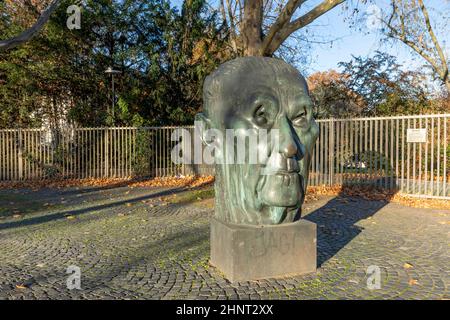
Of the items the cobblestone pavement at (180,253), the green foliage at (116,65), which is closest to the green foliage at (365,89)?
the green foliage at (116,65)

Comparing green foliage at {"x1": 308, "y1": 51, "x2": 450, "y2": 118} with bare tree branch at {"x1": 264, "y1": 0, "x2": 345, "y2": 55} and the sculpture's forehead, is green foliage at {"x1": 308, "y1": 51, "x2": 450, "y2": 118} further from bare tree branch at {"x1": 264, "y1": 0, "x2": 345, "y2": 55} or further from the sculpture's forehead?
the sculpture's forehead

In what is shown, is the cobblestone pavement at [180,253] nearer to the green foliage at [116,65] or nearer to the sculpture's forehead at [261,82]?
the sculpture's forehead at [261,82]

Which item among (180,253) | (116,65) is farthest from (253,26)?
(116,65)

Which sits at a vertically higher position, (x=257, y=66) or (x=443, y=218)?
(x=257, y=66)

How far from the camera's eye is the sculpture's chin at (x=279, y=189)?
3.93m

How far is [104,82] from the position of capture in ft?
55.4

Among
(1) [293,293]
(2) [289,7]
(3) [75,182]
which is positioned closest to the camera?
(1) [293,293]

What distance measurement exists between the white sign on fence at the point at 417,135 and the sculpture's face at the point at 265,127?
741cm

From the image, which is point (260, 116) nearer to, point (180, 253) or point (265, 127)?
point (265, 127)

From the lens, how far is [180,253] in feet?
17.0

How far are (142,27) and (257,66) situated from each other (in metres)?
15.1

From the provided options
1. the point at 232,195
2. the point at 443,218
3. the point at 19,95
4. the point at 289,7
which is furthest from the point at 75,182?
the point at 443,218

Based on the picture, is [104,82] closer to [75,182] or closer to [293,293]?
[75,182]

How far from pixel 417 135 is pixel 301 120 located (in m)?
7.59
